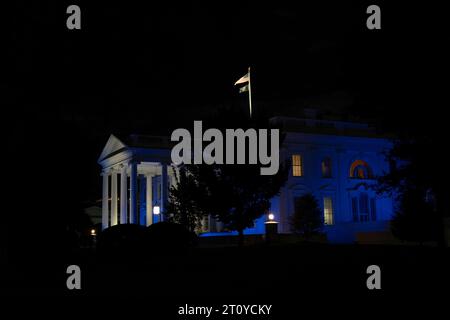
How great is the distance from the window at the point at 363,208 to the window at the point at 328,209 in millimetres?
2355

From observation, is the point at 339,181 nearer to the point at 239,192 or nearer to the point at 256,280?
the point at 239,192

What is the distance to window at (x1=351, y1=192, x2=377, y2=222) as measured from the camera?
5045cm

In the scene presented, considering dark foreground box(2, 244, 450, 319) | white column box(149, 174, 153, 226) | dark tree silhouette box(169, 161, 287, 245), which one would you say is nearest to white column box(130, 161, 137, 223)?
white column box(149, 174, 153, 226)

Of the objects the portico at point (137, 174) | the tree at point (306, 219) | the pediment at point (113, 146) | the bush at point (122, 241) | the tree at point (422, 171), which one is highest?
the pediment at point (113, 146)

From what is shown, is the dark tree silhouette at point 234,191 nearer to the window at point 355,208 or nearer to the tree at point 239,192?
the tree at point 239,192

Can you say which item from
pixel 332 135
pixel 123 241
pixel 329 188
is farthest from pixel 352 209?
pixel 123 241

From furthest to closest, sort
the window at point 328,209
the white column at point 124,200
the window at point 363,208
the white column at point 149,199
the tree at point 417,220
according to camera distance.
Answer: the white column at point 149,199, the window at point 363,208, the white column at point 124,200, the window at point 328,209, the tree at point 417,220

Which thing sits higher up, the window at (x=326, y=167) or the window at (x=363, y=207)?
the window at (x=326, y=167)

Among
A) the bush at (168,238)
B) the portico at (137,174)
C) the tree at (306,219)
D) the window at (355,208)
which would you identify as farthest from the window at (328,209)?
the bush at (168,238)

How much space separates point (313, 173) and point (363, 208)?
6502 millimetres

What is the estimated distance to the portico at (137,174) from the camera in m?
46.8

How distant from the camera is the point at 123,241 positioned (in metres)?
25.7
